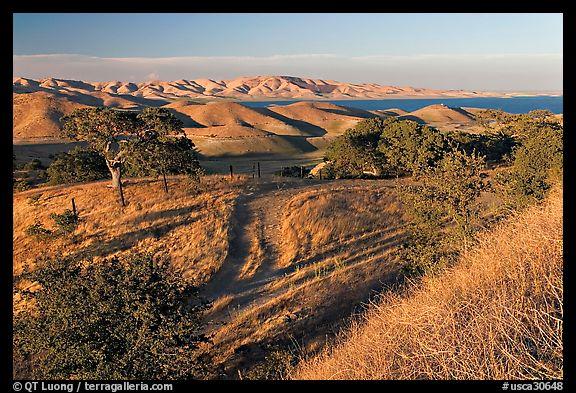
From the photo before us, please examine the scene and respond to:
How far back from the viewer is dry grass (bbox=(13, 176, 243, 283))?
25.7 meters

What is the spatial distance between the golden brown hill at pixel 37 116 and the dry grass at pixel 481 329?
356ft

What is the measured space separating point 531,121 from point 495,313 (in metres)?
59.6

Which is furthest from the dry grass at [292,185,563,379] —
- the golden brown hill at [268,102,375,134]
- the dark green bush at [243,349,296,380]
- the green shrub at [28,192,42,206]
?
the golden brown hill at [268,102,375,134]

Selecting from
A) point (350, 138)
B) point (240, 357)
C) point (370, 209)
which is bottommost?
point (240, 357)

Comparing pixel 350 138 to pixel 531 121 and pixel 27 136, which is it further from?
pixel 27 136

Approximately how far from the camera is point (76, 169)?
40.4 meters

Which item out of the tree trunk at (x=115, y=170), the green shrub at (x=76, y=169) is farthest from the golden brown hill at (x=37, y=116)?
the tree trunk at (x=115, y=170)

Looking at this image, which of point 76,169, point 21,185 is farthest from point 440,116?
point 21,185

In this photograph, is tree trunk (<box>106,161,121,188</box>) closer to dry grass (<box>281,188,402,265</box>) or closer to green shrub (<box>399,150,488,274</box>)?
dry grass (<box>281,188,402,265</box>)

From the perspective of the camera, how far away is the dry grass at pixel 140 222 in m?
25.7

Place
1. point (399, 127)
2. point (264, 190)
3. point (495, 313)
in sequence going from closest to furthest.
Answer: point (495, 313), point (264, 190), point (399, 127)
